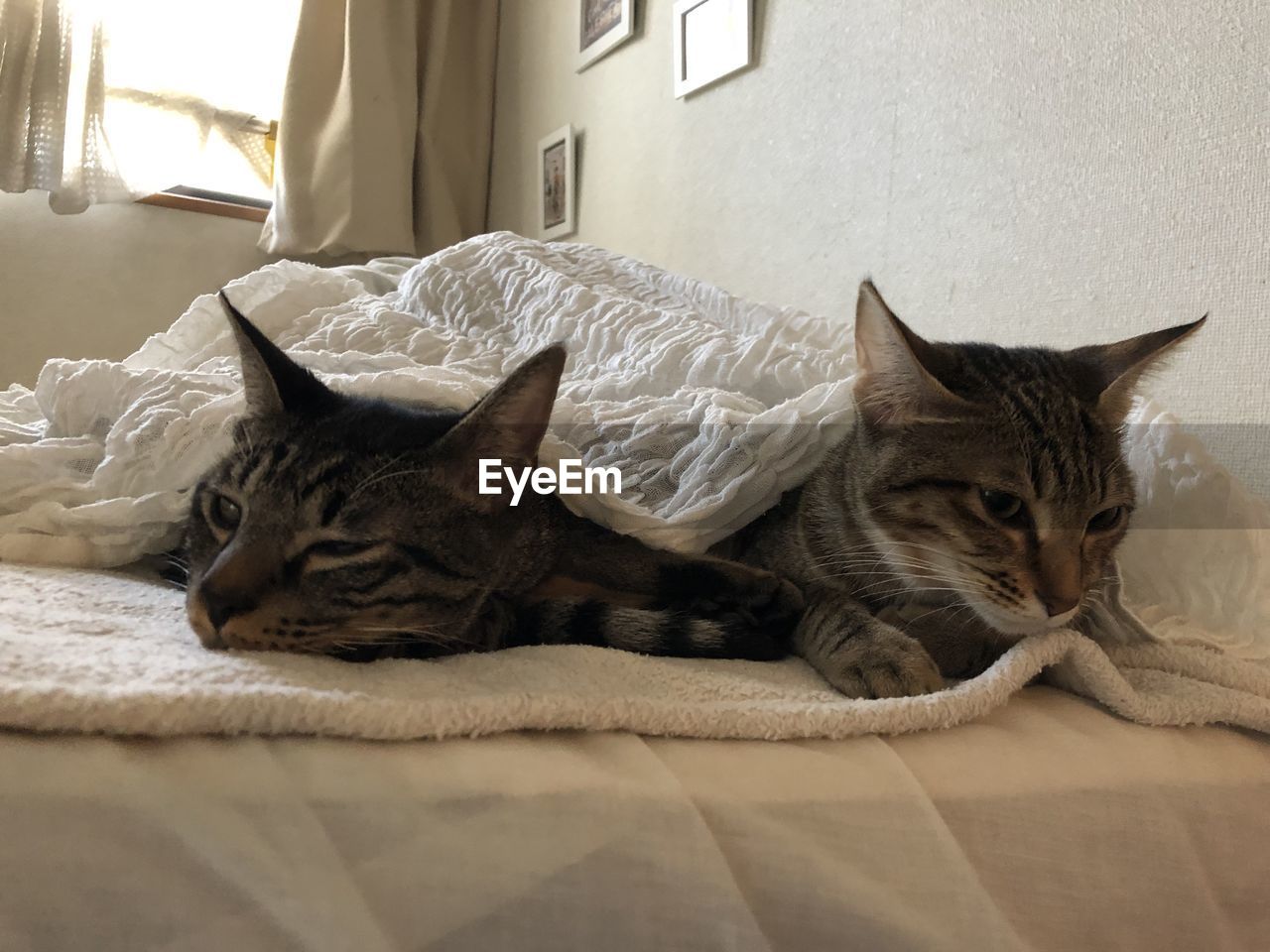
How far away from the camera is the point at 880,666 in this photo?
697 millimetres

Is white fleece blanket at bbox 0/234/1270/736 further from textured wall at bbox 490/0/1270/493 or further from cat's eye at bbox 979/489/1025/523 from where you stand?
textured wall at bbox 490/0/1270/493

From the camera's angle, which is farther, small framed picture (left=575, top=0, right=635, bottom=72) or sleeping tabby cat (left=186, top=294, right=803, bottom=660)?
small framed picture (left=575, top=0, right=635, bottom=72)

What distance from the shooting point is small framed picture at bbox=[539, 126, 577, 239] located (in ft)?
8.92

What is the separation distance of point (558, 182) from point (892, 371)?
7.20ft

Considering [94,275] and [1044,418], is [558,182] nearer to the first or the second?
[94,275]

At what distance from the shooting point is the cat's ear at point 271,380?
79cm

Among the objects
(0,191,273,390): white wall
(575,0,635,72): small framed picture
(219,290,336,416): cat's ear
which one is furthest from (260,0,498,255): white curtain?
(219,290,336,416): cat's ear

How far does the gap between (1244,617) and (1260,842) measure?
0.77 feet

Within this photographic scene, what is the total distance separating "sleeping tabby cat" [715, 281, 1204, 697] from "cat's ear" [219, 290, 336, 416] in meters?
0.55

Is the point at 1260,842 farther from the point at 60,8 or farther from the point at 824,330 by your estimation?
the point at 60,8

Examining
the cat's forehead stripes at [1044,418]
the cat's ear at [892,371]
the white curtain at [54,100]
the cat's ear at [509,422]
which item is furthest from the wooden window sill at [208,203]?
the cat's forehead stripes at [1044,418]

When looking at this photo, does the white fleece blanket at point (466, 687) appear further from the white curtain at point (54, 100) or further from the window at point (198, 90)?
the window at point (198, 90)

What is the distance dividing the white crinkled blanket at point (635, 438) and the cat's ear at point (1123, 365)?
69 millimetres

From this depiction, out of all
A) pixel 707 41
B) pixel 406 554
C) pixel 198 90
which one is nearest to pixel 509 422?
pixel 406 554
